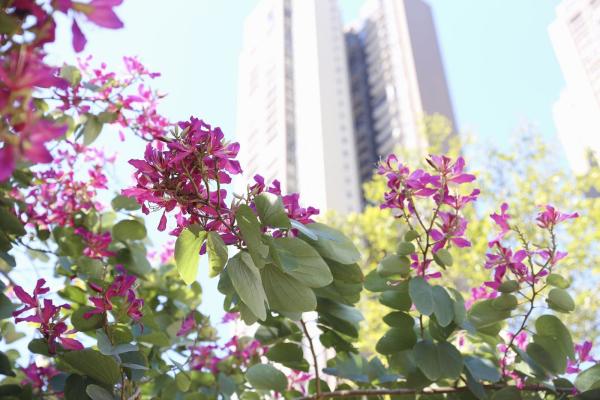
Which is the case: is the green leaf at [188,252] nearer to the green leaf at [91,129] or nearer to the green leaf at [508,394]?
the green leaf at [508,394]

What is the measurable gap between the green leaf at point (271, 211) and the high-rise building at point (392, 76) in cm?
2177

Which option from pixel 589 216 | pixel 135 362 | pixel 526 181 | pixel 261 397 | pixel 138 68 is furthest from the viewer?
pixel 526 181

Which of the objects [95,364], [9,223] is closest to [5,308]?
[9,223]

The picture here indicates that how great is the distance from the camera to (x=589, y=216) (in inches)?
227

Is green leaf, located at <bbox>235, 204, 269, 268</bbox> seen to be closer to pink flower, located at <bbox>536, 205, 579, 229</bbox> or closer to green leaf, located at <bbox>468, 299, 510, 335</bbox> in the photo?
green leaf, located at <bbox>468, 299, 510, 335</bbox>

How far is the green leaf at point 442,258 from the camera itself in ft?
3.76

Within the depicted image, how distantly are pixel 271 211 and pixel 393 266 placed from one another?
43cm

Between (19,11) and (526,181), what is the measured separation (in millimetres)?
6768

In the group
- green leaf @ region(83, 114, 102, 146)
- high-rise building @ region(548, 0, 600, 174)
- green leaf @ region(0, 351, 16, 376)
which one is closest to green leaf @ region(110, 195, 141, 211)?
green leaf @ region(83, 114, 102, 146)

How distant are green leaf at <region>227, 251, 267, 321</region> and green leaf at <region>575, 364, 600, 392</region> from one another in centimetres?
77

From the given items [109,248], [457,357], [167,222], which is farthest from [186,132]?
[109,248]

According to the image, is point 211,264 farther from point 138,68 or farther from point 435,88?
point 435,88

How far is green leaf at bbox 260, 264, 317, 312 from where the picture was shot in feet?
2.77

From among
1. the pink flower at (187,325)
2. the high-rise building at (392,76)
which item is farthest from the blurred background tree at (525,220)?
the high-rise building at (392,76)
